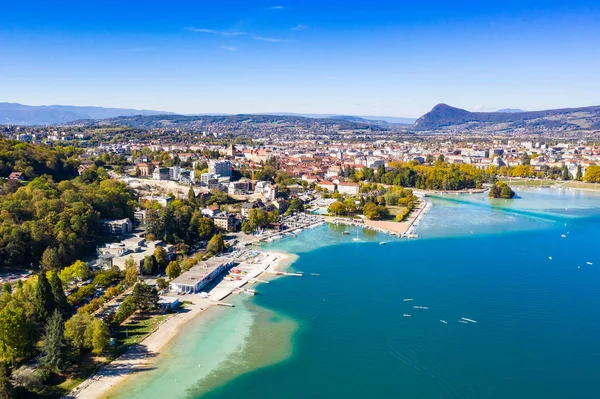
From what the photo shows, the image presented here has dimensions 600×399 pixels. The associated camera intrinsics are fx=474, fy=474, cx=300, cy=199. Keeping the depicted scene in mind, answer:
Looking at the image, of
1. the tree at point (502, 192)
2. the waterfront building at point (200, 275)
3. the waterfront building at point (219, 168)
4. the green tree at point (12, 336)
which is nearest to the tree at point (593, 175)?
the tree at point (502, 192)

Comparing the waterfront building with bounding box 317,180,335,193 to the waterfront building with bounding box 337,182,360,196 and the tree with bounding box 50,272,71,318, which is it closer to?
the waterfront building with bounding box 337,182,360,196

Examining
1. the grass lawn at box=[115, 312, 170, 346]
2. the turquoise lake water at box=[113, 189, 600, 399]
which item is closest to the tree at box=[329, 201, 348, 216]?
the turquoise lake water at box=[113, 189, 600, 399]

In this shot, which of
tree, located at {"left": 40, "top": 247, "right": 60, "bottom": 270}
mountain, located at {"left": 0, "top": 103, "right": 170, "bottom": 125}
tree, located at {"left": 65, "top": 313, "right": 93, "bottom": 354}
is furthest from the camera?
mountain, located at {"left": 0, "top": 103, "right": 170, "bottom": 125}

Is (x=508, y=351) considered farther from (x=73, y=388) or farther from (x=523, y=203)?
(x=523, y=203)

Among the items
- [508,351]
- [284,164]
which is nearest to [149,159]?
[284,164]

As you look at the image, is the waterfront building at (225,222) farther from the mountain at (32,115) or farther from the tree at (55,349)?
the mountain at (32,115)
